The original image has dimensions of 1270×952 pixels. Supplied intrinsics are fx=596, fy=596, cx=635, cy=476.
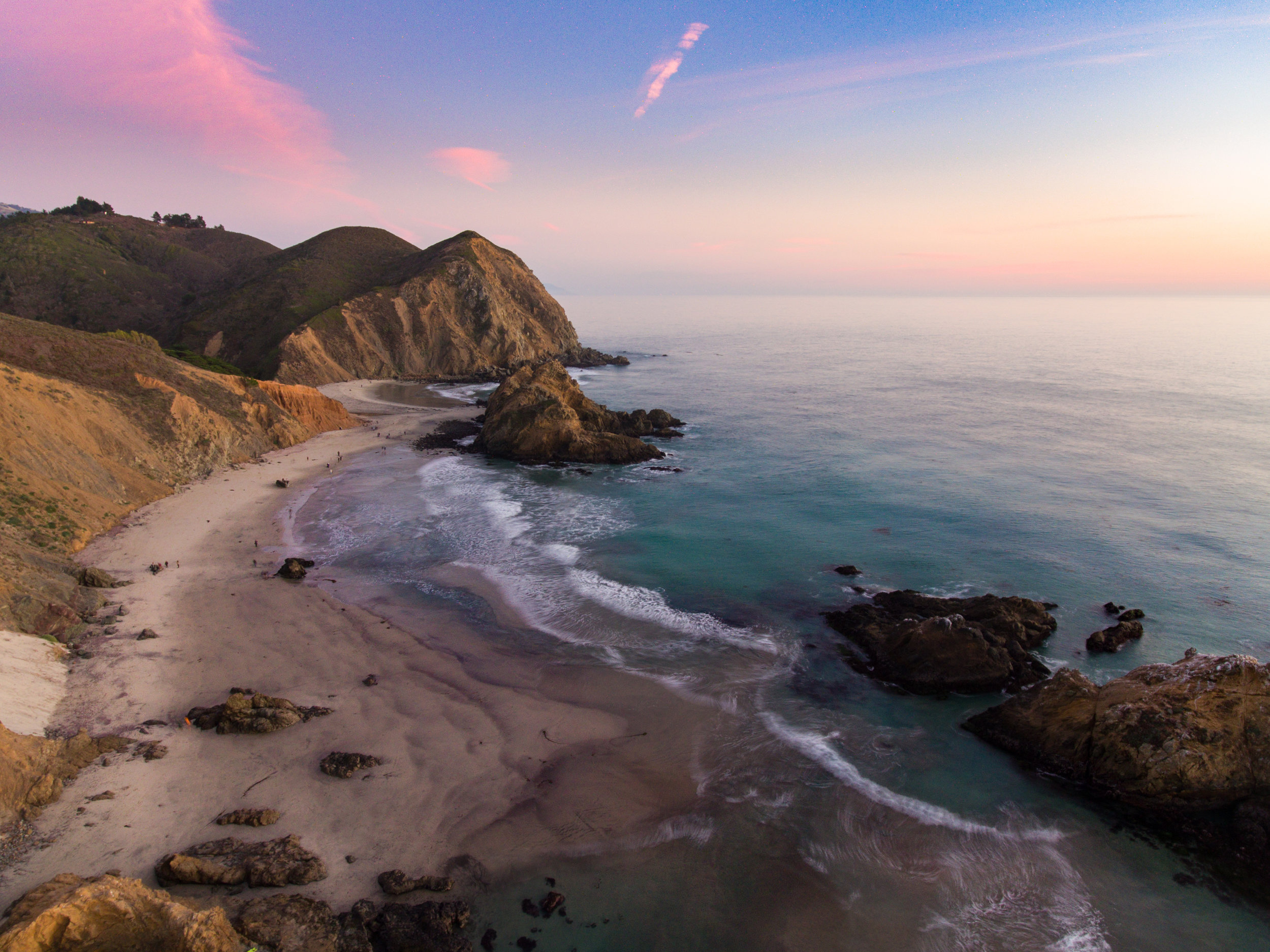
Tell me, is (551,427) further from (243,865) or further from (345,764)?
(243,865)

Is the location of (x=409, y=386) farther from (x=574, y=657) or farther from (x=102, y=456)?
(x=574, y=657)

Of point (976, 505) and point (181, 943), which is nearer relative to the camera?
point (181, 943)

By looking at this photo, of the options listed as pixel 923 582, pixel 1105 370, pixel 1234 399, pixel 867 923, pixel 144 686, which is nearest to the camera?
pixel 867 923

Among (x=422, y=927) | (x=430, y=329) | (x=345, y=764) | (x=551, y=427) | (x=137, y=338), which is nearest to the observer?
(x=422, y=927)

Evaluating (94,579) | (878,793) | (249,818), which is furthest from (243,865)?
(94,579)

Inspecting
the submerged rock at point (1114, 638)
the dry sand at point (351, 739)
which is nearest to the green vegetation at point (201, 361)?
the dry sand at point (351, 739)

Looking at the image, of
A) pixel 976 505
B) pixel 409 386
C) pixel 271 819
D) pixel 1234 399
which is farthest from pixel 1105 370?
pixel 271 819
